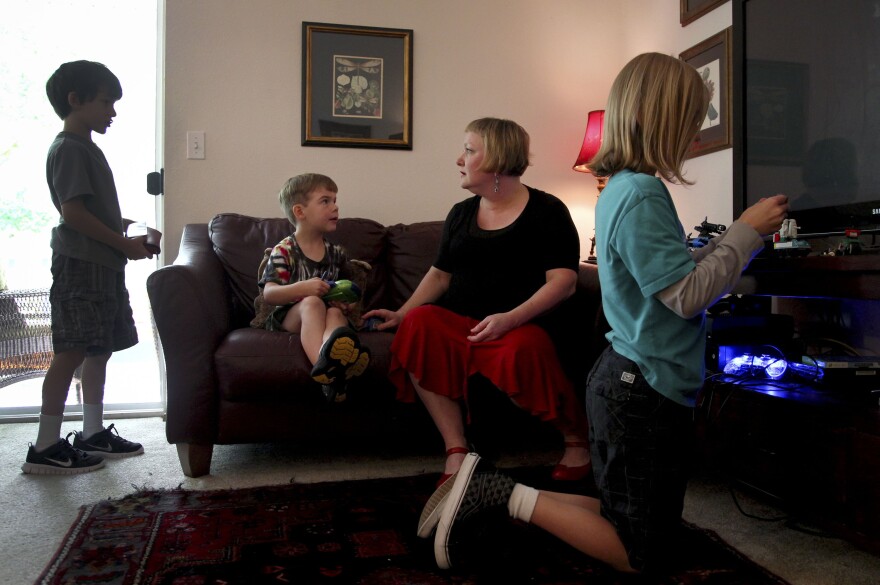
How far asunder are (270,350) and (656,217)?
4.06 feet

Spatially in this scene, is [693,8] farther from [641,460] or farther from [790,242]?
[641,460]

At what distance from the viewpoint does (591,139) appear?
10.3ft

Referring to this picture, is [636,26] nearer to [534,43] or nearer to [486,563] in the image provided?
[534,43]

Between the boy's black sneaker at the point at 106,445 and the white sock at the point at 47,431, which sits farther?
the boy's black sneaker at the point at 106,445

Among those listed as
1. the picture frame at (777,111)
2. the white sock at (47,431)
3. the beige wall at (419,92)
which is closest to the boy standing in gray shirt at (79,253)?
Result: the white sock at (47,431)

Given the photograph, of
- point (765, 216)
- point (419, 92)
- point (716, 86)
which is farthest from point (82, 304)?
point (716, 86)

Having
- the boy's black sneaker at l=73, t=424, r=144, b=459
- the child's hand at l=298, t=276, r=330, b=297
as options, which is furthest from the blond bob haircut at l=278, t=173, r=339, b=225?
Result: the boy's black sneaker at l=73, t=424, r=144, b=459

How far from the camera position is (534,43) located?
333 cm

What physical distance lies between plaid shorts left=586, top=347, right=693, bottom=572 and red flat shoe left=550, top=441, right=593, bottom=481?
649mm

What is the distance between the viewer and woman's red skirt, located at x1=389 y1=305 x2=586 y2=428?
1912 millimetres

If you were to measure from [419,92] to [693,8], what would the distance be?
3.97 ft

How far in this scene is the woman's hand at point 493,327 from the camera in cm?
194

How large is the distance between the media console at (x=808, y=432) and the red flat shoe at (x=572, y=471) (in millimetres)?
326

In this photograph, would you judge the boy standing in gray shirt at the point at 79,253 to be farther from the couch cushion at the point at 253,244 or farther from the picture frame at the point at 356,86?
the picture frame at the point at 356,86
